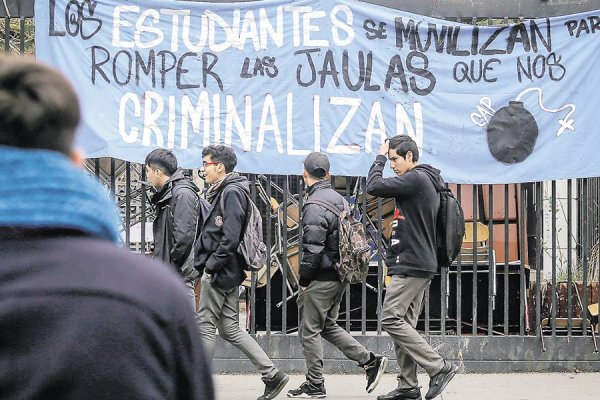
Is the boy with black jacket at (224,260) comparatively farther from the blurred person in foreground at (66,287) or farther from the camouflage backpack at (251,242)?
the blurred person in foreground at (66,287)

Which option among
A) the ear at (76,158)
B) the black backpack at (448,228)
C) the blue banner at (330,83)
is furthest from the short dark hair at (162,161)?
the ear at (76,158)

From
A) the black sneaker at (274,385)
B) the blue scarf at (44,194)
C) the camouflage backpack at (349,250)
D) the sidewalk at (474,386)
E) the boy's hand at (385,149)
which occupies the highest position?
the boy's hand at (385,149)

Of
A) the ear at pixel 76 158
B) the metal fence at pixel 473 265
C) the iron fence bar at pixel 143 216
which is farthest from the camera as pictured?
the metal fence at pixel 473 265

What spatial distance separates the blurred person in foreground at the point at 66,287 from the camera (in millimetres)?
1654

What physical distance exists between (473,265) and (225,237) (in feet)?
7.77

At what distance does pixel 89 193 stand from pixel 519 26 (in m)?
6.97

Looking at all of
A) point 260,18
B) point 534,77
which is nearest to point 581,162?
point 534,77

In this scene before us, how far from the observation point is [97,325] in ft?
5.44

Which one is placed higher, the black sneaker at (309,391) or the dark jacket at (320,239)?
the dark jacket at (320,239)

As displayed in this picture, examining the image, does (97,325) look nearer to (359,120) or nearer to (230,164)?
(230,164)

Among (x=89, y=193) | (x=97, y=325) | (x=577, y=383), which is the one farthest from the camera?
Answer: (x=577, y=383)

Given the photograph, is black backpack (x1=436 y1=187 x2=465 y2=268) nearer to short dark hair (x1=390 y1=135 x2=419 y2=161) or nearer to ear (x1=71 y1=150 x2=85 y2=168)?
short dark hair (x1=390 y1=135 x2=419 y2=161)

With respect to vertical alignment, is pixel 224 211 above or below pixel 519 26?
below

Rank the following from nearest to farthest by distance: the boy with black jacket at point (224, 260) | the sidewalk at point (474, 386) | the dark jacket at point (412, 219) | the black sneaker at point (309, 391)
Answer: the dark jacket at point (412, 219)
the boy with black jacket at point (224, 260)
the black sneaker at point (309, 391)
the sidewalk at point (474, 386)
